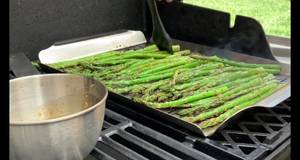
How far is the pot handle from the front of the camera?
162cm

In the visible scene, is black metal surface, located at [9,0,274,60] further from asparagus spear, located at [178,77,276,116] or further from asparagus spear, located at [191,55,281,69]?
asparagus spear, located at [178,77,276,116]

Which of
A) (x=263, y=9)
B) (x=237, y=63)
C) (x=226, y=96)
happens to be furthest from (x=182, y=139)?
(x=263, y=9)

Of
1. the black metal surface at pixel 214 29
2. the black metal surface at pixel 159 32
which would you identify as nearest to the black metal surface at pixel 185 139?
the black metal surface at pixel 214 29

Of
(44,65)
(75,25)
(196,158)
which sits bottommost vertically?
(196,158)

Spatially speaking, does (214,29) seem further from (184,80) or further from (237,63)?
(184,80)

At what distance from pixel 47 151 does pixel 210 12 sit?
4.66 feet

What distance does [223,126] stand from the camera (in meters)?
Answer: 1.36

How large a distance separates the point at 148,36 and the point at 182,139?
136 cm

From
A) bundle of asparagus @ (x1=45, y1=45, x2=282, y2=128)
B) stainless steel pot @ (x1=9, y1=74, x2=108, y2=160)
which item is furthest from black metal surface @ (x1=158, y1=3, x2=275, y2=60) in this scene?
stainless steel pot @ (x1=9, y1=74, x2=108, y2=160)

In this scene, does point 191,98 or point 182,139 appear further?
point 191,98

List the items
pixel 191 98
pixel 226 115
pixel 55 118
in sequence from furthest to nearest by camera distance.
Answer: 1. pixel 191 98
2. pixel 226 115
3. pixel 55 118

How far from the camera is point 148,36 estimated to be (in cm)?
258
